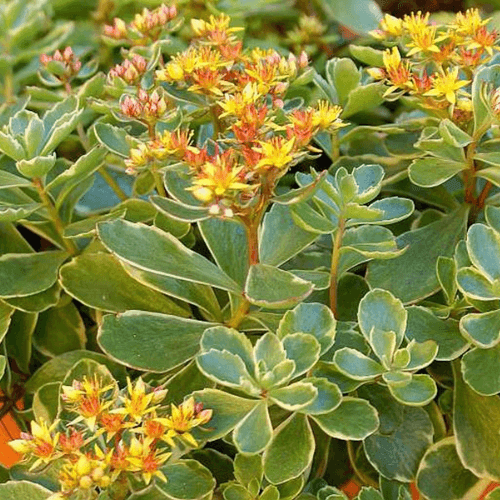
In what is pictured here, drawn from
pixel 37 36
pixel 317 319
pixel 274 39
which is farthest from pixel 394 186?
pixel 37 36

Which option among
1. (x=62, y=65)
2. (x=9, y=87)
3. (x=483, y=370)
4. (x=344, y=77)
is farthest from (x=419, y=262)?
(x=9, y=87)

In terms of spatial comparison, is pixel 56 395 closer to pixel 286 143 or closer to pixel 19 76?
pixel 286 143

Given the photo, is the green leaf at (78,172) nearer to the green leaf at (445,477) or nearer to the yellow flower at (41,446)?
the yellow flower at (41,446)

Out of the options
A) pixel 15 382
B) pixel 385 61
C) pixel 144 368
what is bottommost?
pixel 15 382

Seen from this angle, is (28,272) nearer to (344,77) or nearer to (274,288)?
(274,288)

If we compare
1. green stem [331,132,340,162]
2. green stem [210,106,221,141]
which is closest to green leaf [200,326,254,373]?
green stem [210,106,221,141]

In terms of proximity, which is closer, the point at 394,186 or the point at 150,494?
the point at 150,494

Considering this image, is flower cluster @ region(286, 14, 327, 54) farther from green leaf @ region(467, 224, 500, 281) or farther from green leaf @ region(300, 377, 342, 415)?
green leaf @ region(300, 377, 342, 415)
